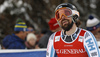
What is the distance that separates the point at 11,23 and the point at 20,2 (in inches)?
81.4

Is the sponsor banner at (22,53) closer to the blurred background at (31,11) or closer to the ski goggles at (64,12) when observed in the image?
the ski goggles at (64,12)

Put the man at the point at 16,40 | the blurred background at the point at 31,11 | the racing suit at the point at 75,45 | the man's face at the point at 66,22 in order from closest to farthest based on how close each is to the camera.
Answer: the racing suit at the point at 75,45
the man's face at the point at 66,22
the man at the point at 16,40
the blurred background at the point at 31,11

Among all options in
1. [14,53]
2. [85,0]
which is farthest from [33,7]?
[14,53]

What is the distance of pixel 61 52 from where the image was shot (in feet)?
9.23

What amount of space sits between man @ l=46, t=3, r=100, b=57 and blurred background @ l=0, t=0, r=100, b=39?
40.2 feet

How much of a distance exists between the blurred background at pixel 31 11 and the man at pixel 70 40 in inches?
483

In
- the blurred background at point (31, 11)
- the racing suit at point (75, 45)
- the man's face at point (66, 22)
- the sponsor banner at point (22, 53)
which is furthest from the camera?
the blurred background at point (31, 11)

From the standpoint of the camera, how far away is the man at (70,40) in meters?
2.65

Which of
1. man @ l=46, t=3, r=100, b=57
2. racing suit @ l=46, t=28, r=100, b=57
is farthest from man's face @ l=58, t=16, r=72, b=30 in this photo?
racing suit @ l=46, t=28, r=100, b=57

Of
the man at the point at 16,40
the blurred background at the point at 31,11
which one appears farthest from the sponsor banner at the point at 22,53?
the blurred background at the point at 31,11

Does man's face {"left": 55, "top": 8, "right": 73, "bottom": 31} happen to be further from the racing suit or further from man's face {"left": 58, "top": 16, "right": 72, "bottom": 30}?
the racing suit

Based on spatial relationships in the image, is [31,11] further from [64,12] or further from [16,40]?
[64,12]

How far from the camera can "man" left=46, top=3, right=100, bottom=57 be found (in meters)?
2.65

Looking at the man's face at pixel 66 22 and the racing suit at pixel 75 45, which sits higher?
the man's face at pixel 66 22
